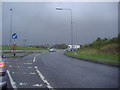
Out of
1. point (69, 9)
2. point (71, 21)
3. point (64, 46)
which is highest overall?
point (69, 9)

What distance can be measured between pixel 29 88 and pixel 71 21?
25326 mm

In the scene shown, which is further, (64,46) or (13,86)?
(64,46)

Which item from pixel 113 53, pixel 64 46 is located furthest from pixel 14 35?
pixel 64 46

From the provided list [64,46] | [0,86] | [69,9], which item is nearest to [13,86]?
[0,86]

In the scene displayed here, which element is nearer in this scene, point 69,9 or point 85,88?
point 85,88

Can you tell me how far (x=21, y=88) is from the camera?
625 cm

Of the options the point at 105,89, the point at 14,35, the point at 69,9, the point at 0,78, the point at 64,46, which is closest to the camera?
the point at 0,78

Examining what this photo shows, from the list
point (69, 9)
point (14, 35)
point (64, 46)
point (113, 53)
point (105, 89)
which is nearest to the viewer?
point (105, 89)

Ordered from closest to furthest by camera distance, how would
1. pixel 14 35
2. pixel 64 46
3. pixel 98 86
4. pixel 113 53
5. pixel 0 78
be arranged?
A: pixel 0 78, pixel 98 86, pixel 113 53, pixel 14 35, pixel 64 46

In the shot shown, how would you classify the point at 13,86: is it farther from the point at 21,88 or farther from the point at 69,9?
the point at 69,9

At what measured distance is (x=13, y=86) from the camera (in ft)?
21.5

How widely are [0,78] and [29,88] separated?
57.0 inches

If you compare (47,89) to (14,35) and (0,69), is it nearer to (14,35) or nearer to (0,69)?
(0,69)

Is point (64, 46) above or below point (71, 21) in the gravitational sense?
below
